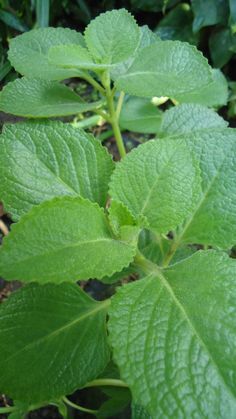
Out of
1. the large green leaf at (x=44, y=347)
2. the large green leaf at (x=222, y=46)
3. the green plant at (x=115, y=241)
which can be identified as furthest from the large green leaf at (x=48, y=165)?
the large green leaf at (x=222, y=46)

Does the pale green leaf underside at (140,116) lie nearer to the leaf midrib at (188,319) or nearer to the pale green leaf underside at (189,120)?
the pale green leaf underside at (189,120)

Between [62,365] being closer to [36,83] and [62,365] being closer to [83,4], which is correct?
[36,83]

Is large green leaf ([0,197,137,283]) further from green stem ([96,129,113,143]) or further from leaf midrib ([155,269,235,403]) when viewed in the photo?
green stem ([96,129,113,143])

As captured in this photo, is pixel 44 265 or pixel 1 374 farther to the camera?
pixel 1 374

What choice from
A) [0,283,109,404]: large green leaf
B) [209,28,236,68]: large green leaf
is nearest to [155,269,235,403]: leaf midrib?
[0,283,109,404]: large green leaf

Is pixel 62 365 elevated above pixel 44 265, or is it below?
below

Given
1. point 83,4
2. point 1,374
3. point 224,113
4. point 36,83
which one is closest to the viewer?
point 1,374

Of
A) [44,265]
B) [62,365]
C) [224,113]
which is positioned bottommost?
[224,113]

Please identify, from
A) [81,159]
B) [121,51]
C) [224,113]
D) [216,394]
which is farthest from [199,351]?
[224,113]
